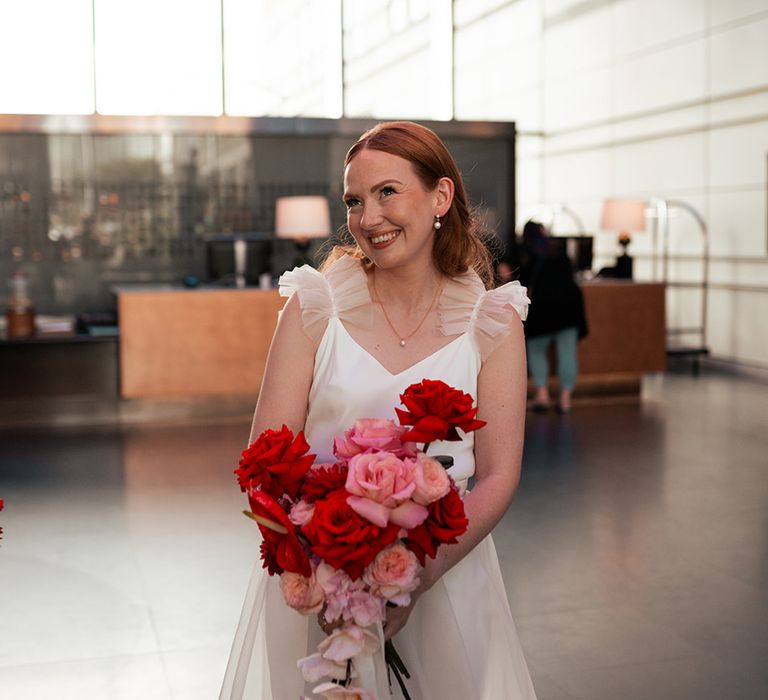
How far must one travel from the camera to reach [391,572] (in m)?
1.58

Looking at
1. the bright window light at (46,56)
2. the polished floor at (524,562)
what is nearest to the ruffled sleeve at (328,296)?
the polished floor at (524,562)

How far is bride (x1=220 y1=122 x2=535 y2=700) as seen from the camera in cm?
204

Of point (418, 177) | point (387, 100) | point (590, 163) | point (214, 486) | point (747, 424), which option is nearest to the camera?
point (418, 177)

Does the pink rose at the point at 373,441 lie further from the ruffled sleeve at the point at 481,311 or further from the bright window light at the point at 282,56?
the bright window light at the point at 282,56

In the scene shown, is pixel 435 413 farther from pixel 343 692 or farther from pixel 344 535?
pixel 343 692

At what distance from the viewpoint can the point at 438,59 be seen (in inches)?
699

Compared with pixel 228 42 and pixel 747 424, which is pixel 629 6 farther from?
pixel 747 424

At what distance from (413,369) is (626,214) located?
10824 millimetres

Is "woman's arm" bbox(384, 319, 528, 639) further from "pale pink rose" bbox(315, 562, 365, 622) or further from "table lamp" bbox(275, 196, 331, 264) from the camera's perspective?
"table lamp" bbox(275, 196, 331, 264)

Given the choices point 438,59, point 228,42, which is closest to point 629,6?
point 438,59

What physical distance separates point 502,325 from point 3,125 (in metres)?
9.17

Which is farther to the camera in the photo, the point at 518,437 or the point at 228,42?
the point at 228,42

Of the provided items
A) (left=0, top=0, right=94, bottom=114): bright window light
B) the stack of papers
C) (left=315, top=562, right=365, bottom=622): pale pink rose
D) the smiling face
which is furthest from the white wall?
(left=315, top=562, right=365, bottom=622): pale pink rose

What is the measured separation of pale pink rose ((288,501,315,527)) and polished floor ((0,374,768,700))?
2296mm
